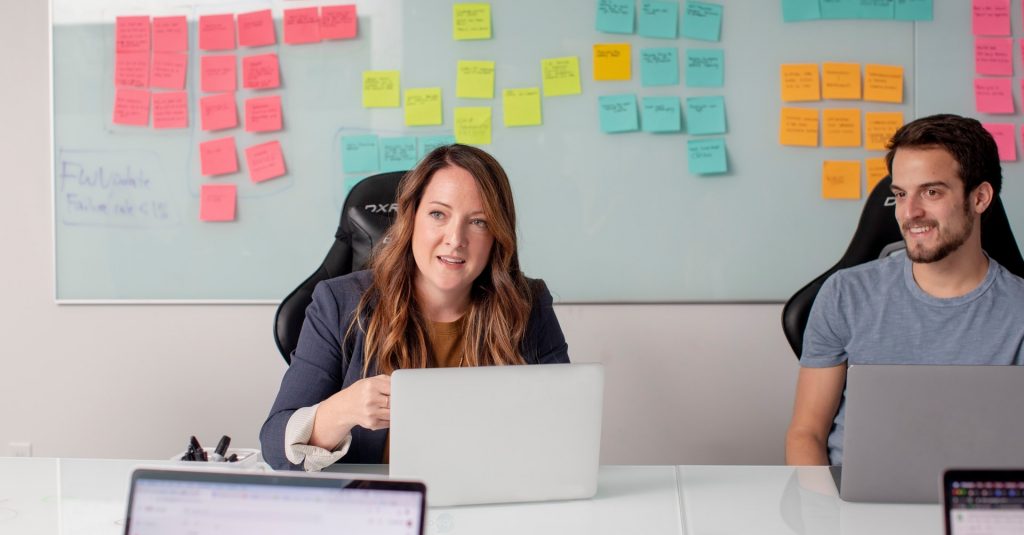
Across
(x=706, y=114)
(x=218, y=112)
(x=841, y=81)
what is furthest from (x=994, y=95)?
(x=218, y=112)

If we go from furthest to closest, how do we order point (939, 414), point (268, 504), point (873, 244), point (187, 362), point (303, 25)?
point (187, 362), point (303, 25), point (873, 244), point (939, 414), point (268, 504)

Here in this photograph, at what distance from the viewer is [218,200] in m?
2.84

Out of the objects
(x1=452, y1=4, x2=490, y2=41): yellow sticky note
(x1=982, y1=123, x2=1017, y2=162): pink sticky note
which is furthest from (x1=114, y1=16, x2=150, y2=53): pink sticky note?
(x1=982, y1=123, x2=1017, y2=162): pink sticky note

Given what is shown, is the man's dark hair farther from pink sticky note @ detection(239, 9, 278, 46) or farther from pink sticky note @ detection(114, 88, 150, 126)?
pink sticky note @ detection(114, 88, 150, 126)

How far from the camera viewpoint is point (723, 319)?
106 inches

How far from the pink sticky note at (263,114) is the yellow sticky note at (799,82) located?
1567 millimetres

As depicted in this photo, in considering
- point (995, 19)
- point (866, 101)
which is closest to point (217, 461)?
point (866, 101)

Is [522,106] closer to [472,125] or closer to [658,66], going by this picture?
[472,125]

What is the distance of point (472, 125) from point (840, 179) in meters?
1.13

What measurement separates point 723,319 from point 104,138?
6.81 feet

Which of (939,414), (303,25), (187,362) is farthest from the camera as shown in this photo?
(187,362)

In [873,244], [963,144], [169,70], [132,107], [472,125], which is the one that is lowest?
[873,244]

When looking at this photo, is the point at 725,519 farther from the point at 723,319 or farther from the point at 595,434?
the point at 723,319

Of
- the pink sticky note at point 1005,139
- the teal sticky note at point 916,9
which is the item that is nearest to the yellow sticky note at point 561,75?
the teal sticky note at point 916,9
